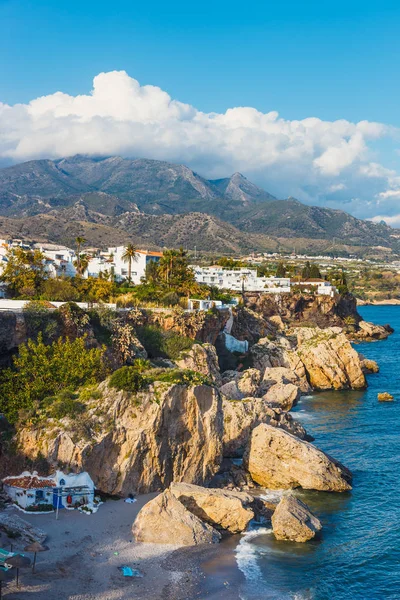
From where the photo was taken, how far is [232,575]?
23.8 metres

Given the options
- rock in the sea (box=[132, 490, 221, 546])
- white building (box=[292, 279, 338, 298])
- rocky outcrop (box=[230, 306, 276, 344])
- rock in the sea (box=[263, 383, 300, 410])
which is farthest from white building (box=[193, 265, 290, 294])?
rock in the sea (box=[132, 490, 221, 546])

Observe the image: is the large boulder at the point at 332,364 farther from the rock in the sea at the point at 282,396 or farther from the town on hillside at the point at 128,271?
the town on hillside at the point at 128,271

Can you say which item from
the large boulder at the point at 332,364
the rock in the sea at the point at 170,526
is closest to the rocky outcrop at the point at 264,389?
the large boulder at the point at 332,364

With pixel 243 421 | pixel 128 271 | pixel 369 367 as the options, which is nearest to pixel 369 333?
pixel 369 367

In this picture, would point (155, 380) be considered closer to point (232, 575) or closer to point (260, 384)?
point (232, 575)

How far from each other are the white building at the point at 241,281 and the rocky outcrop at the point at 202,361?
63062 millimetres

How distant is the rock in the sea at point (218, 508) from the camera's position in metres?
27.6

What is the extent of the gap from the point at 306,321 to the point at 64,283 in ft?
222

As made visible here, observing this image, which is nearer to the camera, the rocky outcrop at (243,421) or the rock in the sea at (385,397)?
the rocky outcrop at (243,421)

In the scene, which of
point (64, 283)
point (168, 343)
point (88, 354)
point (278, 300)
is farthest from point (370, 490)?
point (278, 300)

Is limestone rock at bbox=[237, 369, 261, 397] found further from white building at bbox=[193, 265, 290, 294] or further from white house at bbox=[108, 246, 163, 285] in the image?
white building at bbox=[193, 265, 290, 294]

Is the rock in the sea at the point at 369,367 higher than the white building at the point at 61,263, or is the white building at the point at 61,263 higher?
the white building at the point at 61,263

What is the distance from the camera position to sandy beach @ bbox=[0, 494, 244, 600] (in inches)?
839

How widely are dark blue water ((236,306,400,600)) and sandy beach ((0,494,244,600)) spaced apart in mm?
1530
